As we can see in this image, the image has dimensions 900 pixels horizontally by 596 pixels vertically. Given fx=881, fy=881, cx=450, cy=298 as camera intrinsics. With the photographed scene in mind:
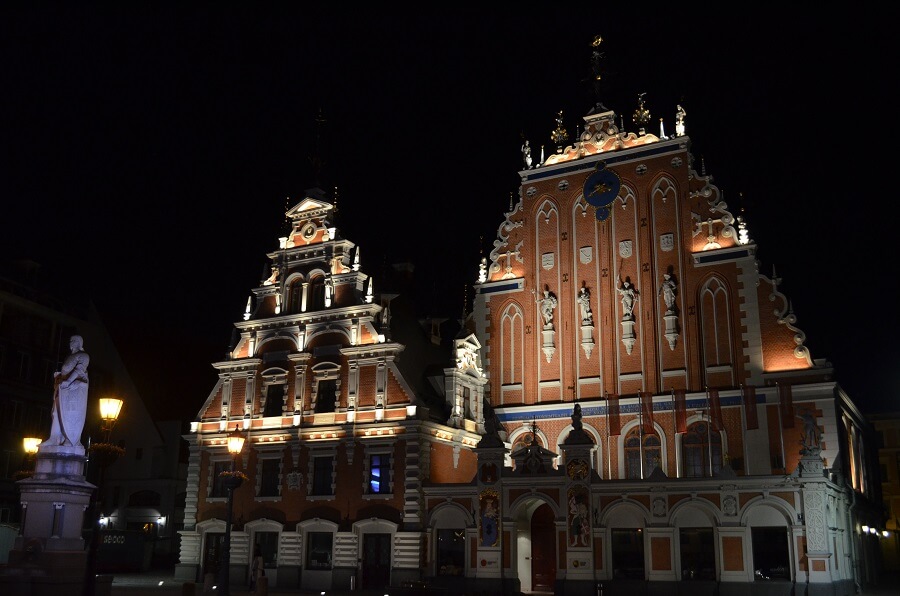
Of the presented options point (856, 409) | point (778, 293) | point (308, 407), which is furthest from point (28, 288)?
point (856, 409)

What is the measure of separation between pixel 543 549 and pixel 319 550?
29.0ft

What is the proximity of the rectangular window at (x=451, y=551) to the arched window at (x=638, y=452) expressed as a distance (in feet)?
22.8

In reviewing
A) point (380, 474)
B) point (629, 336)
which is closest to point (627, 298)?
point (629, 336)

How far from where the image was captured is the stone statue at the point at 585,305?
3638 cm

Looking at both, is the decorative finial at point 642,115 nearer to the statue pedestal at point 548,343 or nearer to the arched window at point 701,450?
the statue pedestal at point 548,343

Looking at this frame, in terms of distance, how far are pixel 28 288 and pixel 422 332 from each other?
2551cm

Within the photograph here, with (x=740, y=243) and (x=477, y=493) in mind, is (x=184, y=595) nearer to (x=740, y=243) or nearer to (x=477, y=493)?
(x=477, y=493)

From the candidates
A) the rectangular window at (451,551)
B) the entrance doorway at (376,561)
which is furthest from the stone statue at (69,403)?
the rectangular window at (451,551)

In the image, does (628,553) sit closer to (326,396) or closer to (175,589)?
(326,396)

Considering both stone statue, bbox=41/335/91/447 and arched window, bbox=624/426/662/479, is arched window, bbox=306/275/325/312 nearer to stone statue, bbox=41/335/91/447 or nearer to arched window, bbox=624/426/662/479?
arched window, bbox=624/426/662/479

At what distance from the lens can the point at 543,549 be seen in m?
34.4

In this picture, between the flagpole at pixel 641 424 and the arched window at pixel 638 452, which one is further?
the flagpole at pixel 641 424

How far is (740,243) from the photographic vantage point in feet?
114

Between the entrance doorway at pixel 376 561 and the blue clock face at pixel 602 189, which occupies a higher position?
the blue clock face at pixel 602 189
